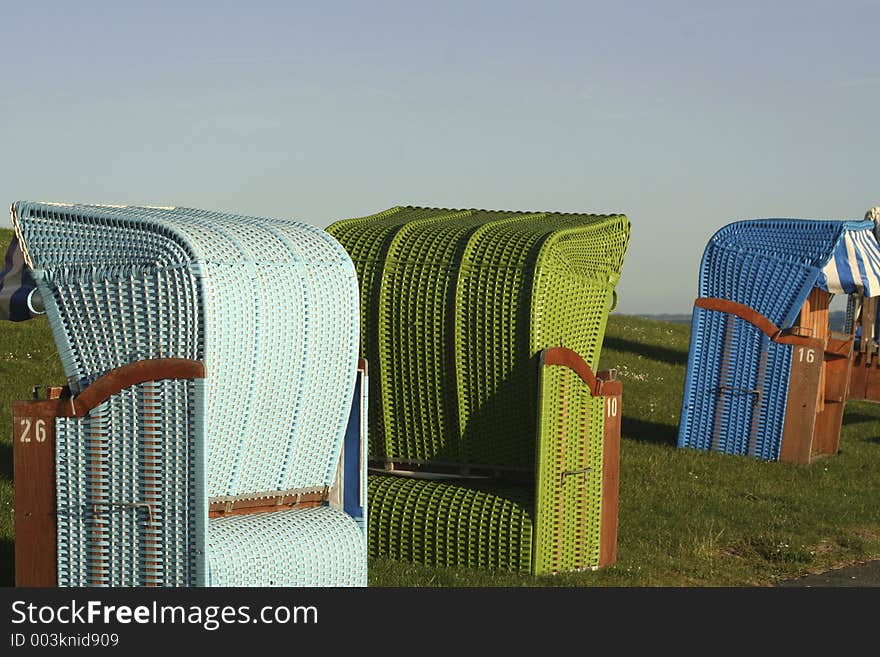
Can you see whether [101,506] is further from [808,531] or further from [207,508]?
[808,531]

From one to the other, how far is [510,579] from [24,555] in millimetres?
3265

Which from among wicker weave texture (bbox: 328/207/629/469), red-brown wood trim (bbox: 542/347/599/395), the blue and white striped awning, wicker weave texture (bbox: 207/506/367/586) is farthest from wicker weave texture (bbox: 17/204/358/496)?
the blue and white striped awning

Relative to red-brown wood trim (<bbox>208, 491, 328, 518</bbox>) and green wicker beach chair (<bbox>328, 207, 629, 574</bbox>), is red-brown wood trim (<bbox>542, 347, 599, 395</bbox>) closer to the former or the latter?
green wicker beach chair (<bbox>328, 207, 629, 574</bbox>)

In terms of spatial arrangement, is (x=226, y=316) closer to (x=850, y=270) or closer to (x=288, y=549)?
(x=288, y=549)

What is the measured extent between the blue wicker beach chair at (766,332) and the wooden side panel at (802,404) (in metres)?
0.01

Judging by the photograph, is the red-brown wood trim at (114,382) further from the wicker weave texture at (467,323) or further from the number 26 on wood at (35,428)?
the wicker weave texture at (467,323)

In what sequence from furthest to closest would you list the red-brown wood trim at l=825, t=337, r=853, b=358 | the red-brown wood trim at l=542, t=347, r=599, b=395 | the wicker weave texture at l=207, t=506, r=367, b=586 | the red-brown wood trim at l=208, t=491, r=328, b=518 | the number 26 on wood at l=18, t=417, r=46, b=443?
the red-brown wood trim at l=825, t=337, r=853, b=358 → the red-brown wood trim at l=542, t=347, r=599, b=395 → the red-brown wood trim at l=208, t=491, r=328, b=518 → the number 26 on wood at l=18, t=417, r=46, b=443 → the wicker weave texture at l=207, t=506, r=367, b=586

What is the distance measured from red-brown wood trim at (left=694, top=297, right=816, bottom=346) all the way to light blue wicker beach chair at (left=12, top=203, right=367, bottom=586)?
859 centimetres

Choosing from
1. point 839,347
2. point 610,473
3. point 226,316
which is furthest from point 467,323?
point 839,347

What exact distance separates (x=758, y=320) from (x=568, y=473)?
654 cm

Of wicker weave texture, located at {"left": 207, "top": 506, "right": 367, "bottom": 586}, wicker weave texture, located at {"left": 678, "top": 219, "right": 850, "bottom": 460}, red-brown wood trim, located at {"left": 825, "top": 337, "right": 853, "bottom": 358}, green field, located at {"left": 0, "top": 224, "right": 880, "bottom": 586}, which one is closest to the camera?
wicker weave texture, located at {"left": 207, "top": 506, "right": 367, "bottom": 586}

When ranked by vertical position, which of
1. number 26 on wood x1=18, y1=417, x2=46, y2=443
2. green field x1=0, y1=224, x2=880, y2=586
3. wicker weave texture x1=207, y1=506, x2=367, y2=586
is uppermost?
number 26 on wood x1=18, y1=417, x2=46, y2=443

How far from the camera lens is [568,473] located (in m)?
9.75

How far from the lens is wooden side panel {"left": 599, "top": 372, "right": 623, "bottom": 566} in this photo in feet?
33.4
